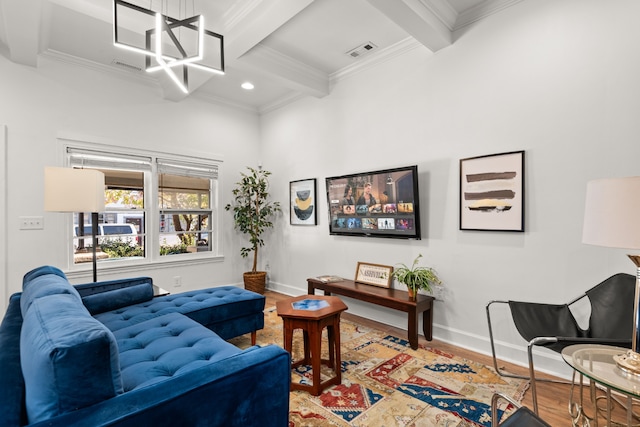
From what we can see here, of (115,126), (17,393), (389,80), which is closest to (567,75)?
(389,80)

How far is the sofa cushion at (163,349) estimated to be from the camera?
148 cm

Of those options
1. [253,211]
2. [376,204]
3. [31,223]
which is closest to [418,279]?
[376,204]

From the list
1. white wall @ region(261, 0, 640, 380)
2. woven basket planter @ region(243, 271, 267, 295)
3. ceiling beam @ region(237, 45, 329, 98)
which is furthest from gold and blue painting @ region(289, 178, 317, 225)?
ceiling beam @ region(237, 45, 329, 98)

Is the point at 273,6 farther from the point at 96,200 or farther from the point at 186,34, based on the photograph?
the point at 96,200

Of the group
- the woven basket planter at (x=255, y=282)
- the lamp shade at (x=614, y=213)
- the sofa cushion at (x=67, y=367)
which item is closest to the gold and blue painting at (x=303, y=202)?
the woven basket planter at (x=255, y=282)

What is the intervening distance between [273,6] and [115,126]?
268 cm

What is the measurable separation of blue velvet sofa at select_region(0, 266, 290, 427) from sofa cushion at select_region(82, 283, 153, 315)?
0.60 meters

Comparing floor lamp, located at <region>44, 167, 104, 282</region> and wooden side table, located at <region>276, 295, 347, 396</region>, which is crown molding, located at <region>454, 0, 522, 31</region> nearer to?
wooden side table, located at <region>276, 295, 347, 396</region>

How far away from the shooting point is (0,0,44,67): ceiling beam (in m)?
2.47

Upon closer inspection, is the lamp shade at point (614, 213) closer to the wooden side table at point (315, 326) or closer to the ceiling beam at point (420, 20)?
the wooden side table at point (315, 326)

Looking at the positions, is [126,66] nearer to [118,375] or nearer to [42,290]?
[42,290]

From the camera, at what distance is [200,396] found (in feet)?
3.65

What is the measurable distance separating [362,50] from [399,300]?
2.72 meters

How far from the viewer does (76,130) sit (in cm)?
374
